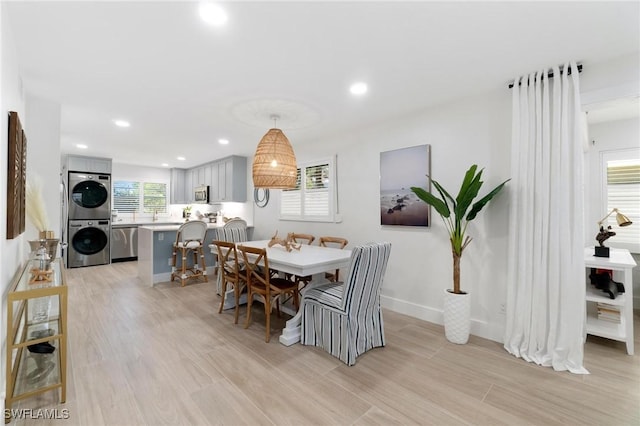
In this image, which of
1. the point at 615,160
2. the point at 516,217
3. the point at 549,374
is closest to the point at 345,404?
the point at 549,374

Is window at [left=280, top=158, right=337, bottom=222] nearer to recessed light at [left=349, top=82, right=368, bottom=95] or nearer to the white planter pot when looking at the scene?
recessed light at [left=349, top=82, right=368, bottom=95]

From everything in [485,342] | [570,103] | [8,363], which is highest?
[570,103]

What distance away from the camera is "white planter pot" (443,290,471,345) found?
8.76ft

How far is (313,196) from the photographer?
15.4 ft

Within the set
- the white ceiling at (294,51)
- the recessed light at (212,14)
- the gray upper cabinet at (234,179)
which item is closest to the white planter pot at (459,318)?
the white ceiling at (294,51)

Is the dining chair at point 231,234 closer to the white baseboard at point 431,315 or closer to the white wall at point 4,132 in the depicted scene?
the white wall at point 4,132

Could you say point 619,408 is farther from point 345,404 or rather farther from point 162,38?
point 162,38

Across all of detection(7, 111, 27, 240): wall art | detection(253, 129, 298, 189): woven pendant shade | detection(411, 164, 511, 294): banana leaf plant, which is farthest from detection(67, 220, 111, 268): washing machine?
detection(411, 164, 511, 294): banana leaf plant

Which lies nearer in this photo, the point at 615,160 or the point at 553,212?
the point at 553,212

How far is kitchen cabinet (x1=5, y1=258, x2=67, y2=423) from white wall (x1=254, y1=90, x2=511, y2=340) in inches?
124

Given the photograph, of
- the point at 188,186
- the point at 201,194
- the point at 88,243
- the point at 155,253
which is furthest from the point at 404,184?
the point at 88,243

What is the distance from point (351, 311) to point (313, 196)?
8.53ft

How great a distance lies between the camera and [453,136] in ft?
10.1

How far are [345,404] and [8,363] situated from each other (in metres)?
2.09
